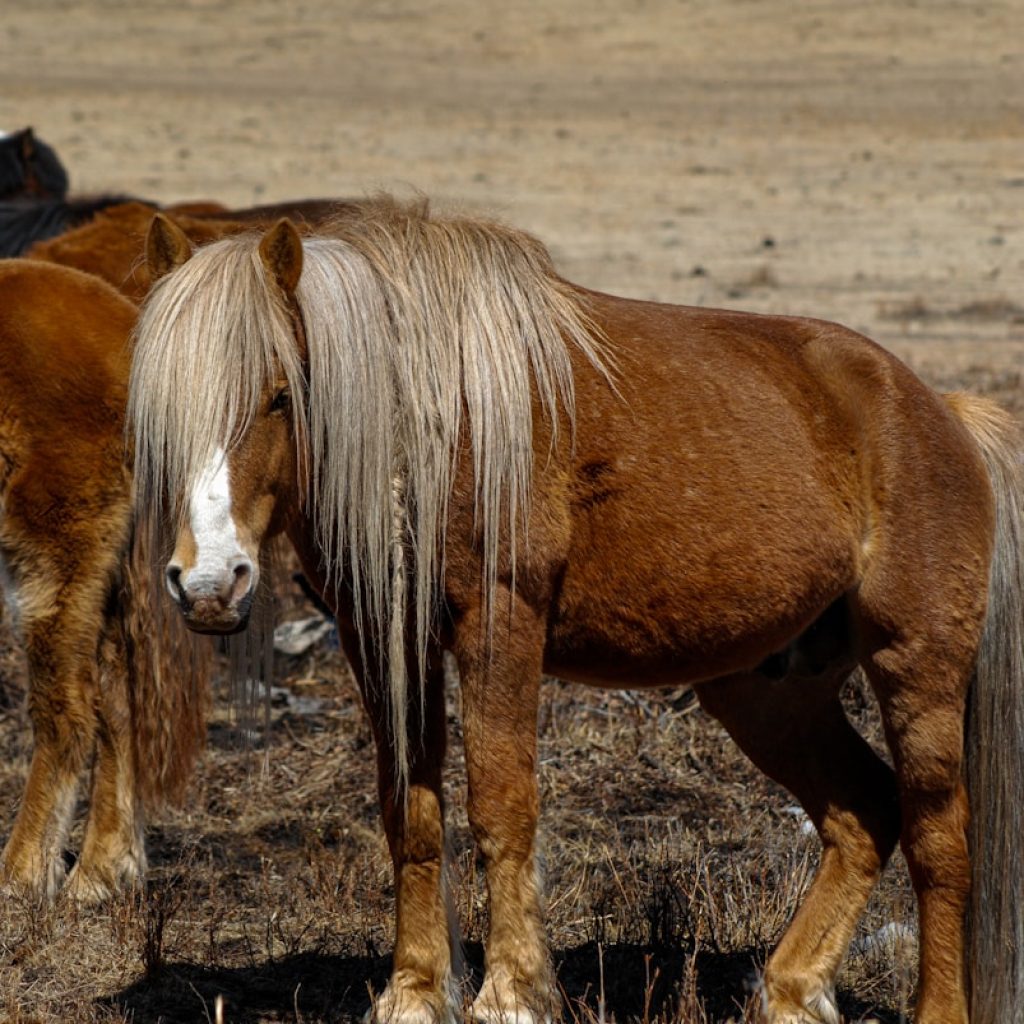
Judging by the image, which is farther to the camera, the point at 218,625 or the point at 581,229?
the point at 581,229

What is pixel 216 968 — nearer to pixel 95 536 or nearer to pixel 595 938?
pixel 595 938

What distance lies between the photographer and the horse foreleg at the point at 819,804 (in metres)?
3.84

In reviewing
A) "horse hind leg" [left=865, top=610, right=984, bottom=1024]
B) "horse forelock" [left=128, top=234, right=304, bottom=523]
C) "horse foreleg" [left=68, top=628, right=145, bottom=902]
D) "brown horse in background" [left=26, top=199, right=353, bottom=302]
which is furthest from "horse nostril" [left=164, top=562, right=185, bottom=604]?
"brown horse in background" [left=26, top=199, right=353, bottom=302]

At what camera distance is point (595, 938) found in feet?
14.3

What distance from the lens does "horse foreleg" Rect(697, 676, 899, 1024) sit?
3.84 meters

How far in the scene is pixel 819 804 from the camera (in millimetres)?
4070

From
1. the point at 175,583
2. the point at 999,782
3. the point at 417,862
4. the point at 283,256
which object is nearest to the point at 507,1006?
the point at 417,862

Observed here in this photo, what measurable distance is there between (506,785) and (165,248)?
1373 mm

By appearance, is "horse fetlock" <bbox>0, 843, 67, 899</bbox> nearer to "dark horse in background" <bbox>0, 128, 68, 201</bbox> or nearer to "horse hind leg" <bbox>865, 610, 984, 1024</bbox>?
"horse hind leg" <bbox>865, 610, 984, 1024</bbox>

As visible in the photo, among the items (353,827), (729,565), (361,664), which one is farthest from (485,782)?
(353,827)

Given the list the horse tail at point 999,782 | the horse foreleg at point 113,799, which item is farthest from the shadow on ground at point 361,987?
the horse foreleg at point 113,799

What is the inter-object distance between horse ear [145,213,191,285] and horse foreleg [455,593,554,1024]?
1006 mm

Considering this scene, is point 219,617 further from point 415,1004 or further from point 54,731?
point 54,731

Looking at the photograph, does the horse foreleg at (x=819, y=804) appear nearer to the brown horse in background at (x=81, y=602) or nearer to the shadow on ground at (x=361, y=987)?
the shadow on ground at (x=361, y=987)
